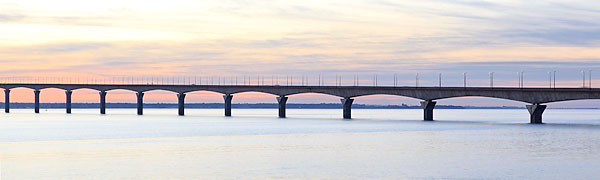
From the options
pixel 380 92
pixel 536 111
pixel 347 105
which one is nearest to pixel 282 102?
pixel 347 105

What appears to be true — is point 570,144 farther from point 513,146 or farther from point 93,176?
point 93,176

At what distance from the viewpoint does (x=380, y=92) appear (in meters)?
136

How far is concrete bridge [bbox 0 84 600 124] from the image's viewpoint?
382 ft

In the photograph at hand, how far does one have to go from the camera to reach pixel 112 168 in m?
43.2

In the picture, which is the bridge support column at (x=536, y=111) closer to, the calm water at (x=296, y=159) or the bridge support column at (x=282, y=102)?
the bridge support column at (x=282, y=102)

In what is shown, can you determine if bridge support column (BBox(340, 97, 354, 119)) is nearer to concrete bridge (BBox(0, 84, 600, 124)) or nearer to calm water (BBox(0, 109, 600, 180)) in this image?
concrete bridge (BBox(0, 84, 600, 124))

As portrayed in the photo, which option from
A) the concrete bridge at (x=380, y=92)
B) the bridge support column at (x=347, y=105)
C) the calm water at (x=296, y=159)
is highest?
the concrete bridge at (x=380, y=92)

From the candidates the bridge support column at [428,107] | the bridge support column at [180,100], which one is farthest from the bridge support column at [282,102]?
the bridge support column at [428,107]

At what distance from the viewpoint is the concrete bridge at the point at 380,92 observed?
116 meters

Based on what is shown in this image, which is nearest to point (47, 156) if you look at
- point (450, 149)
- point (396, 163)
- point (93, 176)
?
point (93, 176)

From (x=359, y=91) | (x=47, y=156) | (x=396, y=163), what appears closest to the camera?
(x=396, y=163)

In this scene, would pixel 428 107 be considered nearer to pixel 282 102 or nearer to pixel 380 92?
pixel 380 92

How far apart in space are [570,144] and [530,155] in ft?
47.7

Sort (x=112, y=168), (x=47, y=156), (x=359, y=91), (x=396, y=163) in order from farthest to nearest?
(x=359, y=91) → (x=47, y=156) → (x=396, y=163) → (x=112, y=168)
